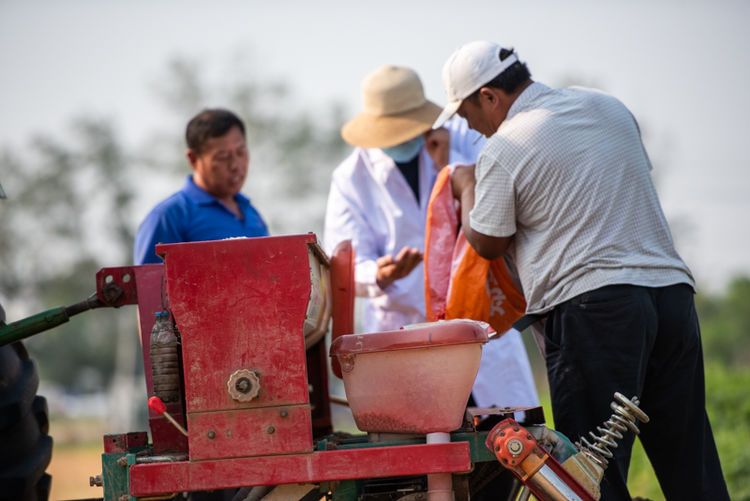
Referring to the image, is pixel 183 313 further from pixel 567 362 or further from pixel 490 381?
pixel 490 381

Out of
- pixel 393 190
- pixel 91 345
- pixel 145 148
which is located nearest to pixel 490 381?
pixel 393 190

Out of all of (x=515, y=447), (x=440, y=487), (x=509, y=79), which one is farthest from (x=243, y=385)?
(x=509, y=79)

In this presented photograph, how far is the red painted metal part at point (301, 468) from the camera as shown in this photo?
366cm

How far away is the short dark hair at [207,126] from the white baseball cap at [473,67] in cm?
179

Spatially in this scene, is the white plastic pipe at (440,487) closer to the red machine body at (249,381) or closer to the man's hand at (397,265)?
the red machine body at (249,381)

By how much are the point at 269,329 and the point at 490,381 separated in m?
2.71

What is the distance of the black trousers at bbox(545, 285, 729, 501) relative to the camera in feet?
14.1

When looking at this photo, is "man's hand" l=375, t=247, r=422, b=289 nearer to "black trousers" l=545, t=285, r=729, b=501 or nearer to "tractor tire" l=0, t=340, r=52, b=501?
"black trousers" l=545, t=285, r=729, b=501

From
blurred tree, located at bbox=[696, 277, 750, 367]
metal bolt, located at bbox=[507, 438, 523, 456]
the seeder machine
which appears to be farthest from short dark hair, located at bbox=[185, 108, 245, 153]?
blurred tree, located at bbox=[696, 277, 750, 367]

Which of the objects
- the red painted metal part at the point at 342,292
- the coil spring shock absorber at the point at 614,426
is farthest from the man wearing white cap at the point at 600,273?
the red painted metal part at the point at 342,292

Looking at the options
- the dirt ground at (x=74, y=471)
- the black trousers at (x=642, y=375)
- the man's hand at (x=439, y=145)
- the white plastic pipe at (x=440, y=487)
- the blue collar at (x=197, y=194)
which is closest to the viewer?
the white plastic pipe at (x=440, y=487)

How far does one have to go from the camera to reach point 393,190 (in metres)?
6.30

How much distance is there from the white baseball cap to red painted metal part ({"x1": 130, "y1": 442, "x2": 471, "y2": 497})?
5.56ft

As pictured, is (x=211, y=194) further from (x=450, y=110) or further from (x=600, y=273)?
(x=600, y=273)
